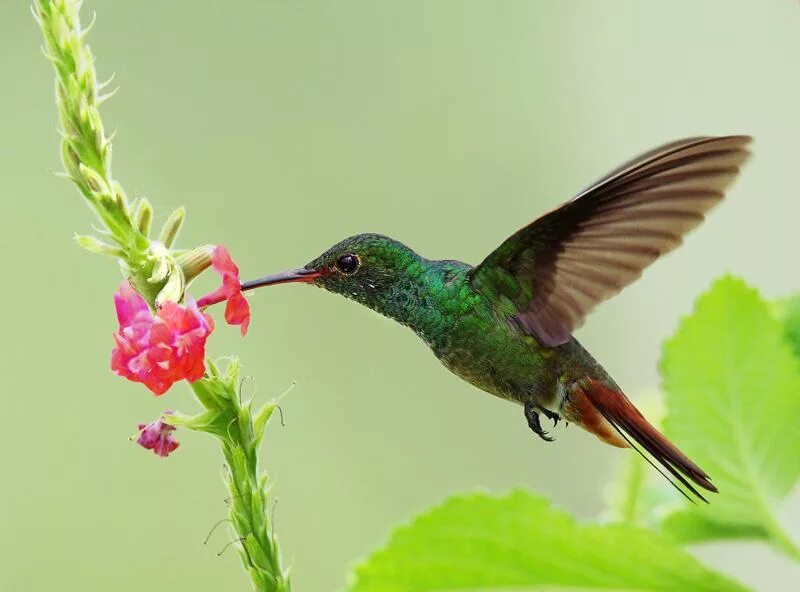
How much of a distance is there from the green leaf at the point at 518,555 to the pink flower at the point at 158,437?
223 millimetres

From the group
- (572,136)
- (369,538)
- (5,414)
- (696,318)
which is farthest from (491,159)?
(696,318)

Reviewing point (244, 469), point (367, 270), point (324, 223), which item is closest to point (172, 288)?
point (244, 469)

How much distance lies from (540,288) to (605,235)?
0.11 metres

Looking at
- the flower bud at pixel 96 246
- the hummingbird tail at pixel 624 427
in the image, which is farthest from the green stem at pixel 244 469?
the hummingbird tail at pixel 624 427

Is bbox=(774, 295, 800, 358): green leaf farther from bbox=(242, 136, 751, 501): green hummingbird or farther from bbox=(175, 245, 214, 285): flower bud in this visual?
bbox=(175, 245, 214, 285): flower bud

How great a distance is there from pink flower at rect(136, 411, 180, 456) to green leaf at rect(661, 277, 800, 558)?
0.39m

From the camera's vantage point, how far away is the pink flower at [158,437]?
783 mm

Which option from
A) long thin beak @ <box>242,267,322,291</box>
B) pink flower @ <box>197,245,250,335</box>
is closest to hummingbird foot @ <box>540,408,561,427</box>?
long thin beak @ <box>242,267,322,291</box>

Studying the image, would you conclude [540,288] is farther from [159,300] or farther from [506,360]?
[159,300]

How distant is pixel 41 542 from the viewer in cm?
391

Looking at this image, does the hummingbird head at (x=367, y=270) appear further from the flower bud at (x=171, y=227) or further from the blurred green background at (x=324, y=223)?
the blurred green background at (x=324, y=223)

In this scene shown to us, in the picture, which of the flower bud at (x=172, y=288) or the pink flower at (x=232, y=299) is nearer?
the flower bud at (x=172, y=288)

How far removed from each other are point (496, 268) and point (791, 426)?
0.44 m

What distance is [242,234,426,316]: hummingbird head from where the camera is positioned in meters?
1.07
